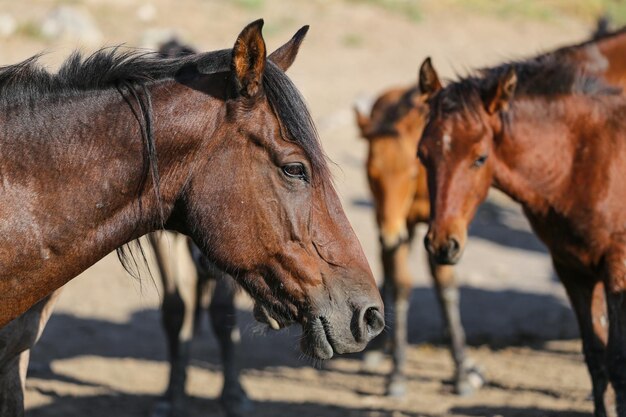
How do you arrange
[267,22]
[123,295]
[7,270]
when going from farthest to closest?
[267,22] < [123,295] < [7,270]

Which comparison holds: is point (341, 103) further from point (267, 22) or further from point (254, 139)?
point (254, 139)

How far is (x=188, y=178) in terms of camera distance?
2.90 metres

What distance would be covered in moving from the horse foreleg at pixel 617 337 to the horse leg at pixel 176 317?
9.89 feet

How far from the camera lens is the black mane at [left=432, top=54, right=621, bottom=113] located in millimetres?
5086

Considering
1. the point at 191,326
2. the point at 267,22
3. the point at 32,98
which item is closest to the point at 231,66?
the point at 32,98

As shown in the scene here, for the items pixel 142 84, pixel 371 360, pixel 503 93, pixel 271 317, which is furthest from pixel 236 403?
pixel 142 84

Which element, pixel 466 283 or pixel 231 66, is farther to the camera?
pixel 466 283

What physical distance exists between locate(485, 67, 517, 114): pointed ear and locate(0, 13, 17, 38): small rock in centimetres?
1478

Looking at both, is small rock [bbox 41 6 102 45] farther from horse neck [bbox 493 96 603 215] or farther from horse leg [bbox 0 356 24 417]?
horse leg [bbox 0 356 24 417]

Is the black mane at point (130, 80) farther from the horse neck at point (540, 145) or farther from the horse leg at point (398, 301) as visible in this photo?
the horse leg at point (398, 301)

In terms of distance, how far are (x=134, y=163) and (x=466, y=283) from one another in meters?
7.62

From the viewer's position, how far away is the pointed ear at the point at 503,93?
4988 millimetres

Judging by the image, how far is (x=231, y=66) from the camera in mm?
2840

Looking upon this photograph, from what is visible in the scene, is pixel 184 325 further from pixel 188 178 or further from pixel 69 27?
pixel 69 27
